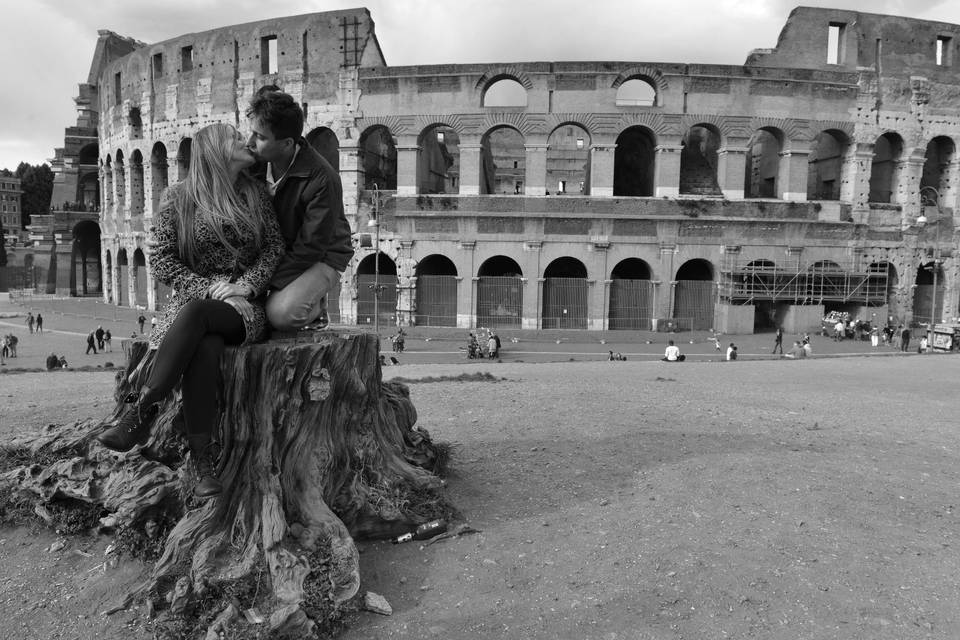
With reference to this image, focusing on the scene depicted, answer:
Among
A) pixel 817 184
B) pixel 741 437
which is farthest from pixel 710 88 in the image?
pixel 741 437

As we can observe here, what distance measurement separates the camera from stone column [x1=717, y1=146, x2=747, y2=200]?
24266 mm

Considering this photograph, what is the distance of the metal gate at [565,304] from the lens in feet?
80.8

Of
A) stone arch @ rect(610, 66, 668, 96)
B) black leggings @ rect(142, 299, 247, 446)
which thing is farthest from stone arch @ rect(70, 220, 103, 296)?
black leggings @ rect(142, 299, 247, 446)

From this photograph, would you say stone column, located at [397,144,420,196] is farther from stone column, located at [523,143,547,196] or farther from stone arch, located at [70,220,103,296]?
stone arch, located at [70,220,103,296]

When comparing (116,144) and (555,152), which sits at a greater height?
(555,152)

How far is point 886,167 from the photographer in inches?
1049

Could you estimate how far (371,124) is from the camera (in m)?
25.2

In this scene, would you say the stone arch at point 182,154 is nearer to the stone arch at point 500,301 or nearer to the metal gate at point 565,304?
the stone arch at point 500,301

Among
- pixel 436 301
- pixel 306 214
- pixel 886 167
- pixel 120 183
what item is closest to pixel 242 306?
pixel 306 214

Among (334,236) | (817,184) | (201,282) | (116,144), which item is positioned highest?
(116,144)

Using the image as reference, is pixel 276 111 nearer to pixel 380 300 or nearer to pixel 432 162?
pixel 380 300

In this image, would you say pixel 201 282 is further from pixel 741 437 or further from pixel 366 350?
pixel 741 437

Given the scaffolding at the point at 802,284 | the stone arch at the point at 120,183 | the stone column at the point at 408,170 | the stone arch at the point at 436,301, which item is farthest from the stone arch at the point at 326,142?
the scaffolding at the point at 802,284

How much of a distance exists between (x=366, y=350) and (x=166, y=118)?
100 ft
